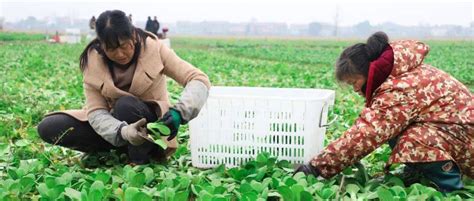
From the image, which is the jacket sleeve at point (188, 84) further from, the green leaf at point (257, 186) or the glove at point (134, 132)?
the green leaf at point (257, 186)

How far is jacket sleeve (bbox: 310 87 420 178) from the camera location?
8.18ft

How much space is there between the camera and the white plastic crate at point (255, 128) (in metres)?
2.86

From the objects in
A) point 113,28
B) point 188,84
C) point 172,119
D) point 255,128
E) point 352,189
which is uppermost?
point 113,28

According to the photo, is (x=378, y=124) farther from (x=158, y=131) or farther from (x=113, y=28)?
(x=113, y=28)

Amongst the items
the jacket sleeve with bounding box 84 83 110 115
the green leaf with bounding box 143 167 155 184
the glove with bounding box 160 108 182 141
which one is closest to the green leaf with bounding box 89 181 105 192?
the green leaf with bounding box 143 167 155 184

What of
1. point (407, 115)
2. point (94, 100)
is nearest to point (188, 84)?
point (94, 100)

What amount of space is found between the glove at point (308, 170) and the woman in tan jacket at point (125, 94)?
547mm

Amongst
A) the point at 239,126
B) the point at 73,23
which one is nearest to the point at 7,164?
the point at 239,126

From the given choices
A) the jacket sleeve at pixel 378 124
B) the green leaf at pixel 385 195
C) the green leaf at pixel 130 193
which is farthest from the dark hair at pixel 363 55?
the green leaf at pixel 130 193

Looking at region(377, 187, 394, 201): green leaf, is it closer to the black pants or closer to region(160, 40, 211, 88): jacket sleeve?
region(160, 40, 211, 88): jacket sleeve

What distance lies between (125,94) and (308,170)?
980 mm

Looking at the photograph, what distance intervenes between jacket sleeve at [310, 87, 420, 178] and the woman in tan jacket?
2.34ft

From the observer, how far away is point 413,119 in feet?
8.37

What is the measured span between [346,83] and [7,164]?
1744 millimetres
